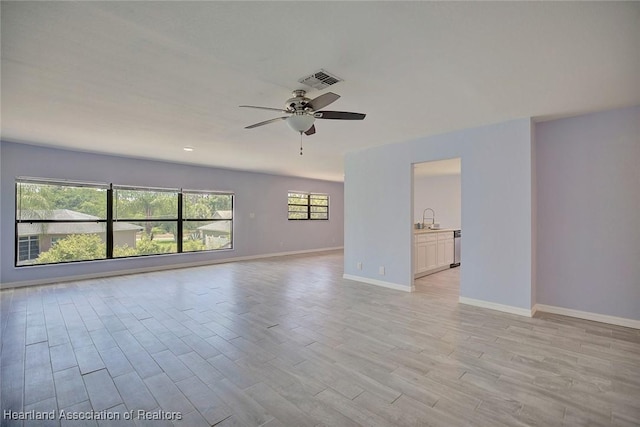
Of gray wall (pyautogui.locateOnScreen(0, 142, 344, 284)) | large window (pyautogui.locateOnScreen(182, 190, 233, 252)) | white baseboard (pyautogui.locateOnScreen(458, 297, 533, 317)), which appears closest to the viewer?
white baseboard (pyautogui.locateOnScreen(458, 297, 533, 317))

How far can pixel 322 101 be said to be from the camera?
2477mm

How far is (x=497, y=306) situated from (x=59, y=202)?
24.4 ft

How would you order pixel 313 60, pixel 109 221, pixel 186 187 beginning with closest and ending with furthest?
pixel 313 60 → pixel 109 221 → pixel 186 187

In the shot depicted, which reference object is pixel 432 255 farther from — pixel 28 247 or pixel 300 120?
pixel 28 247

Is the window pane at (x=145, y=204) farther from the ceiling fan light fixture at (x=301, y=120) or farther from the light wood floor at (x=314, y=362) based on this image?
the ceiling fan light fixture at (x=301, y=120)

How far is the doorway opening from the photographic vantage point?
205 inches

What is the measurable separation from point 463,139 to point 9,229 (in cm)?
741

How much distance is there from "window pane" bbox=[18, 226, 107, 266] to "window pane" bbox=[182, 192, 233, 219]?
1.74 meters

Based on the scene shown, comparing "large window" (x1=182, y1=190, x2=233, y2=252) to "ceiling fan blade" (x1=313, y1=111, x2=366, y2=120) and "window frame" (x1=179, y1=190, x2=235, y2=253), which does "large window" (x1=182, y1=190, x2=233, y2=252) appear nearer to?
"window frame" (x1=179, y1=190, x2=235, y2=253)

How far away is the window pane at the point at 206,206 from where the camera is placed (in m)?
7.15

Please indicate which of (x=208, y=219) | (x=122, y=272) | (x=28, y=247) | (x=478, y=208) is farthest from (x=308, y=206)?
(x=28, y=247)

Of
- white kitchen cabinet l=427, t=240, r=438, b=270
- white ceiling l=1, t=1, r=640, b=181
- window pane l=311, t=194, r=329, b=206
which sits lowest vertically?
white kitchen cabinet l=427, t=240, r=438, b=270

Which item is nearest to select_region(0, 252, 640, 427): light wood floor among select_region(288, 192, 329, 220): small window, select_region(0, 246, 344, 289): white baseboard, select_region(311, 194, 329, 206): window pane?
select_region(0, 246, 344, 289): white baseboard

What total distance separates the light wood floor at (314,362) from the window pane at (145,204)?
2335mm
